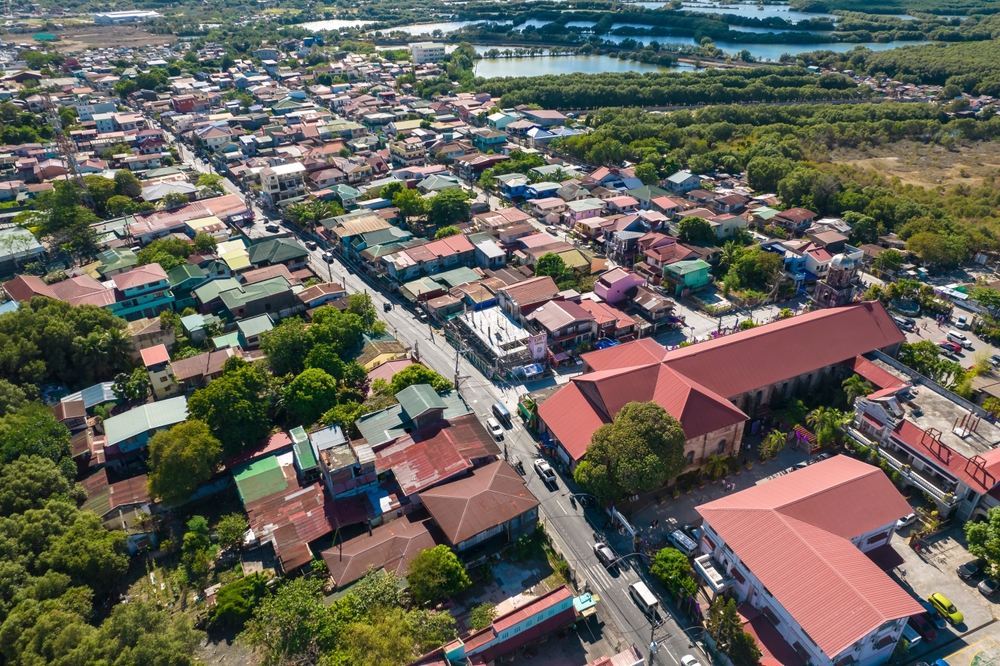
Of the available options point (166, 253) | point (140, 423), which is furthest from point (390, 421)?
point (166, 253)

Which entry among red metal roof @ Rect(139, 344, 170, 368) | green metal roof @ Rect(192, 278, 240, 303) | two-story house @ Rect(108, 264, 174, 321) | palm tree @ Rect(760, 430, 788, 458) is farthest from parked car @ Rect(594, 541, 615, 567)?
two-story house @ Rect(108, 264, 174, 321)

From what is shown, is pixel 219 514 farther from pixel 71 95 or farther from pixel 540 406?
pixel 71 95

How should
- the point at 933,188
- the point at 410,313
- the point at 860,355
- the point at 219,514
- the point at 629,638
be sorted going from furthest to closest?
1. the point at 933,188
2. the point at 410,313
3. the point at 860,355
4. the point at 219,514
5. the point at 629,638

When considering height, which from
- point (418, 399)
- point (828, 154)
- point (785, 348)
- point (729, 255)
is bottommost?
point (418, 399)

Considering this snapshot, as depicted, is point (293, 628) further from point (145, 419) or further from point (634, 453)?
point (145, 419)

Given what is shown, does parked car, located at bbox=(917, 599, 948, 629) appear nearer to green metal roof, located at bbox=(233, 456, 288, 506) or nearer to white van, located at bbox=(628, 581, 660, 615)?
white van, located at bbox=(628, 581, 660, 615)

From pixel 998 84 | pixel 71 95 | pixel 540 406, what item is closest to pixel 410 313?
pixel 540 406
